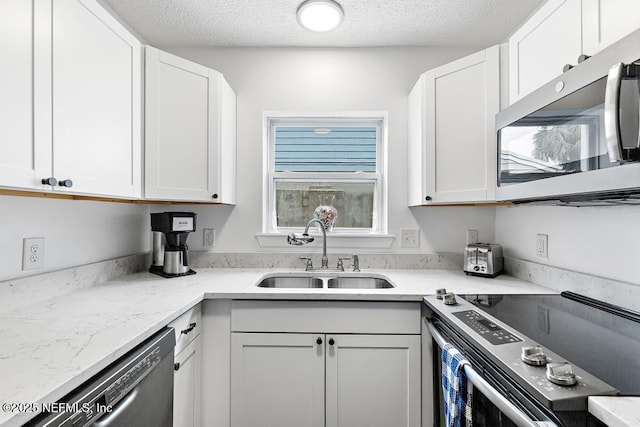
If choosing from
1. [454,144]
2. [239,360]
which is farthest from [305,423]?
[454,144]

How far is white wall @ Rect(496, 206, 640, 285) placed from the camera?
1.17 m

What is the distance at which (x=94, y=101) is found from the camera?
1.20 m

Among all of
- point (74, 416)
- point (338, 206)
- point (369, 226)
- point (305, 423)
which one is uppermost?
point (338, 206)

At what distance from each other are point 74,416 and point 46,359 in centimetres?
19

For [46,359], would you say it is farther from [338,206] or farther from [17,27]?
[338,206]

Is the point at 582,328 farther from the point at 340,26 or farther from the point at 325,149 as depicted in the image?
the point at 340,26

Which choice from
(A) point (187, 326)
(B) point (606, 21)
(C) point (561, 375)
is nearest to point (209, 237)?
(A) point (187, 326)

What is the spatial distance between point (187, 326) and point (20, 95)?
0.97 m

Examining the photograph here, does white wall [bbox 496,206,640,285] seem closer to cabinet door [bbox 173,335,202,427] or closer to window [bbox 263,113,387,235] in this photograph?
window [bbox 263,113,387,235]

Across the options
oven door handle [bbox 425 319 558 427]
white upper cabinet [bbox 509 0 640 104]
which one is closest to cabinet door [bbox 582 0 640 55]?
white upper cabinet [bbox 509 0 640 104]

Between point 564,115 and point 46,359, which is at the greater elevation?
point 564,115

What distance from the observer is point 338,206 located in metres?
2.20

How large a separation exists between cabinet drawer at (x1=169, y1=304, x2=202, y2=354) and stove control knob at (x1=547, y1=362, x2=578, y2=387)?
1.19 meters

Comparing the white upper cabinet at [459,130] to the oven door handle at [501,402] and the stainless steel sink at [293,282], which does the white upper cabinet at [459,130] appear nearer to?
the stainless steel sink at [293,282]
